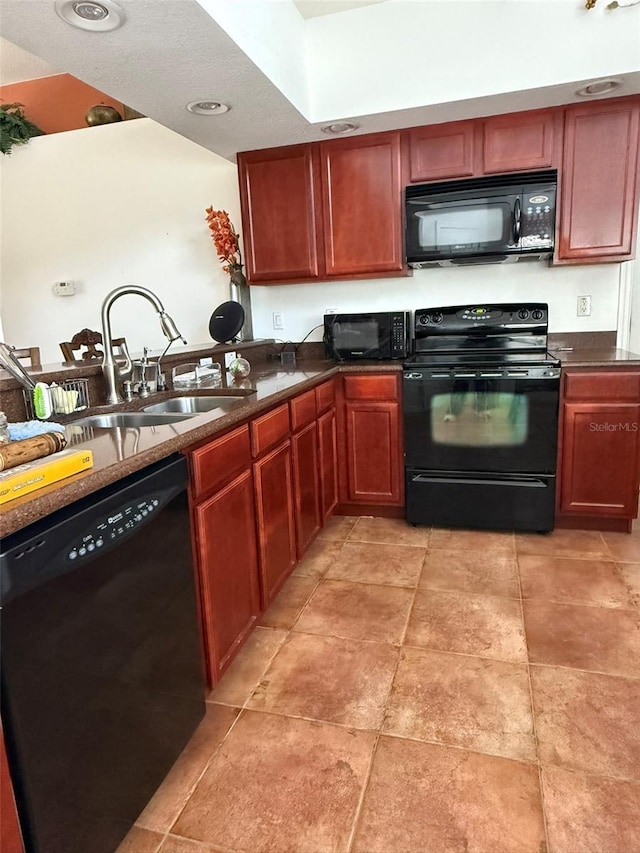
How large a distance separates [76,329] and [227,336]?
1.72m

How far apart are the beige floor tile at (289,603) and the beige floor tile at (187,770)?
0.48 metres

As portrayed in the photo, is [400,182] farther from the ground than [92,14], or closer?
closer

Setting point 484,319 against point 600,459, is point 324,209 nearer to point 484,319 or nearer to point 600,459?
point 484,319

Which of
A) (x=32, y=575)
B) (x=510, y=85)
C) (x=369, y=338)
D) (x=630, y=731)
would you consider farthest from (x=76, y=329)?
(x=630, y=731)

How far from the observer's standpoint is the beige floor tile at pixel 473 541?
2.74 m

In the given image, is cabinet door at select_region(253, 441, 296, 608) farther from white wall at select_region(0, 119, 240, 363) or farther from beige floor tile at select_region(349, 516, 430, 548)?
white wall at select_region(0, 119, 240, 363)

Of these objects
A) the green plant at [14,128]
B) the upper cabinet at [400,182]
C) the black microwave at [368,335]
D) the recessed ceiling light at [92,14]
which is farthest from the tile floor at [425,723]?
the green plant at [14,128]

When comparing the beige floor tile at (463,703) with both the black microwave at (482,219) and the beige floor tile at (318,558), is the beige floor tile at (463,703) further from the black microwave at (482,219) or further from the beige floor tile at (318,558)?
the black microwave at (482,219)

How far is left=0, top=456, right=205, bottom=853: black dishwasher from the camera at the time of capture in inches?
36.6

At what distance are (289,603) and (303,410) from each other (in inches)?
33.4

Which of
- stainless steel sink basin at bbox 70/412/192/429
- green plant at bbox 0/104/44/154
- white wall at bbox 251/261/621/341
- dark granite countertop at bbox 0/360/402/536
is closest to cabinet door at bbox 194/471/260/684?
dark granite countertop at bbox 0/360/402/536

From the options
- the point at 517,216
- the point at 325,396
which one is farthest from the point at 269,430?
the point at 517,216

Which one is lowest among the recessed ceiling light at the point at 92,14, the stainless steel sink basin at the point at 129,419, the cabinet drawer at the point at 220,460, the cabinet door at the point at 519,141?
the cabinet drawer at the point at 220,460

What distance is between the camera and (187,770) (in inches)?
58.2
